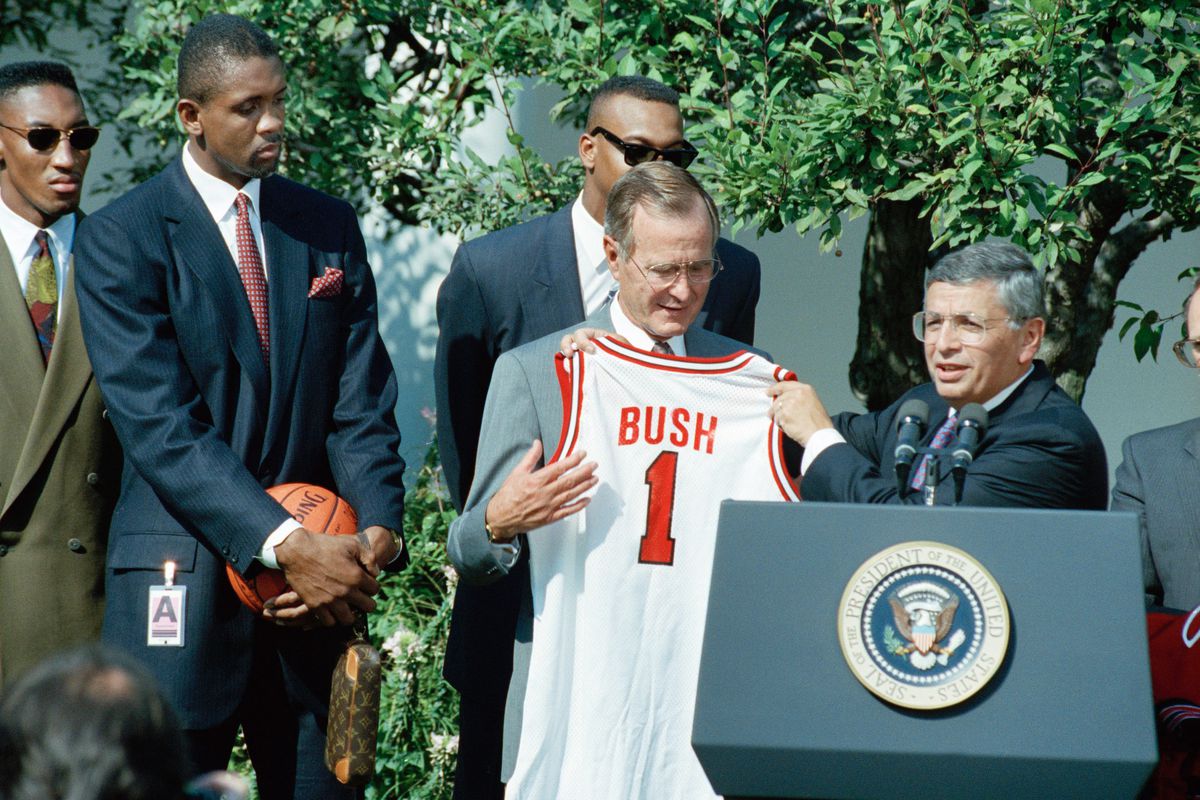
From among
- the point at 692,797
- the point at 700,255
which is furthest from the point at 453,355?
the point at 692,797

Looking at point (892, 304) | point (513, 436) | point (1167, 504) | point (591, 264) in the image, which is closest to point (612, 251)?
point (513, 436)

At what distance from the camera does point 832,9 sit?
4848mm

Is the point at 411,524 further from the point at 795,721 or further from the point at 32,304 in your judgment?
the point at 795,721

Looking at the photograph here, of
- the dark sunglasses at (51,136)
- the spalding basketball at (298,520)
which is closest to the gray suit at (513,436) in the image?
the spalding basketball at (298,520)

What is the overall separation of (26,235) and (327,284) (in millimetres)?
906

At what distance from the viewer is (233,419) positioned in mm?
3885

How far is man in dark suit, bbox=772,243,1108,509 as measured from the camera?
3576mm

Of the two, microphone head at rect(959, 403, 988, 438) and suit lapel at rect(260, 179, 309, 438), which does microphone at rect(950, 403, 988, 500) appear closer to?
microphone head at rect(959, 403, 988, 438)

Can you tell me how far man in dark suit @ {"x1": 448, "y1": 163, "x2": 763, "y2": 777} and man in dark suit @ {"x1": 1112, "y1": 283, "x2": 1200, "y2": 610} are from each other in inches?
48.2

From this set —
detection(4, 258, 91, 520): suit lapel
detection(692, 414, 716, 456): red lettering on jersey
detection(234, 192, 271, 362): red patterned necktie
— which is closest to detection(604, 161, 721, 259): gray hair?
detection(692, 414, 716, 456): red lettering on jersey

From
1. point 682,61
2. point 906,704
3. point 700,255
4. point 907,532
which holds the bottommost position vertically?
point 906,704

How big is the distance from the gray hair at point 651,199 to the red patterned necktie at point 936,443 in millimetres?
703

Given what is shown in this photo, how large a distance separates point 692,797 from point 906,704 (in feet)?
2.63

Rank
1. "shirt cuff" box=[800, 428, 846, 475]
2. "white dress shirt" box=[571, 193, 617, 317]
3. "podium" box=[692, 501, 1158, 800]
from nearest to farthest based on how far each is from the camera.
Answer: "podium" box=[692, 501, 1158, 800]
"shirt cuff" box=[800, 428, 846, 475]
"white dress shirt" box=[571, 193, 617, 317]
